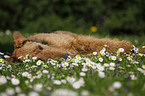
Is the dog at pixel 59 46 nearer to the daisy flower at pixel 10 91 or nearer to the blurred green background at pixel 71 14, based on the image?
the daisy flower at pixel 10 91

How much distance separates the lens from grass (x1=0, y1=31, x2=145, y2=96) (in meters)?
2.17

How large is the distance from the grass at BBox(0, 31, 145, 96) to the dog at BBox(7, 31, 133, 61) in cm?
23

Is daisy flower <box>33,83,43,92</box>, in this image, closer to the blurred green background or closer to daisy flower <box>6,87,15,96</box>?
daisy flower <box>6,87,15,96</box>

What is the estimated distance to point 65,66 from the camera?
334 cm

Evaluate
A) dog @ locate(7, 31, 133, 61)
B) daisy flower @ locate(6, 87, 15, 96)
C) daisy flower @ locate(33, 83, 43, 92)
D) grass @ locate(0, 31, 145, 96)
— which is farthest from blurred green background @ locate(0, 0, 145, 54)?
daisy flower @ locate(6, 87, 15, 96)

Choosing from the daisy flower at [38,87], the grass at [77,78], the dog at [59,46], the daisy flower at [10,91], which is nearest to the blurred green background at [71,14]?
the dog at [59,46]

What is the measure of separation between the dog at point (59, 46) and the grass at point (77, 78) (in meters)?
0.23

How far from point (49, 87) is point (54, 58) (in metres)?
1.38

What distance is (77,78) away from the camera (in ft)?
8.87

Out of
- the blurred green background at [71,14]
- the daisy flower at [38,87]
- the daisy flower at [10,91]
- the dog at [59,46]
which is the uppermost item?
the blurred green background at [71,14]

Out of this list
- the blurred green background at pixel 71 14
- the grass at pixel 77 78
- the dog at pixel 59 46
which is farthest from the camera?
the blurred green background at pixel 71 14

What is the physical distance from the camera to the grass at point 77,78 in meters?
2.17

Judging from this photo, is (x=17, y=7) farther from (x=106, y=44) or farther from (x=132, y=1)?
(x=106, y=44)

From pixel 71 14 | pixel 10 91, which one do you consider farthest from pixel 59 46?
pixel 71 14
